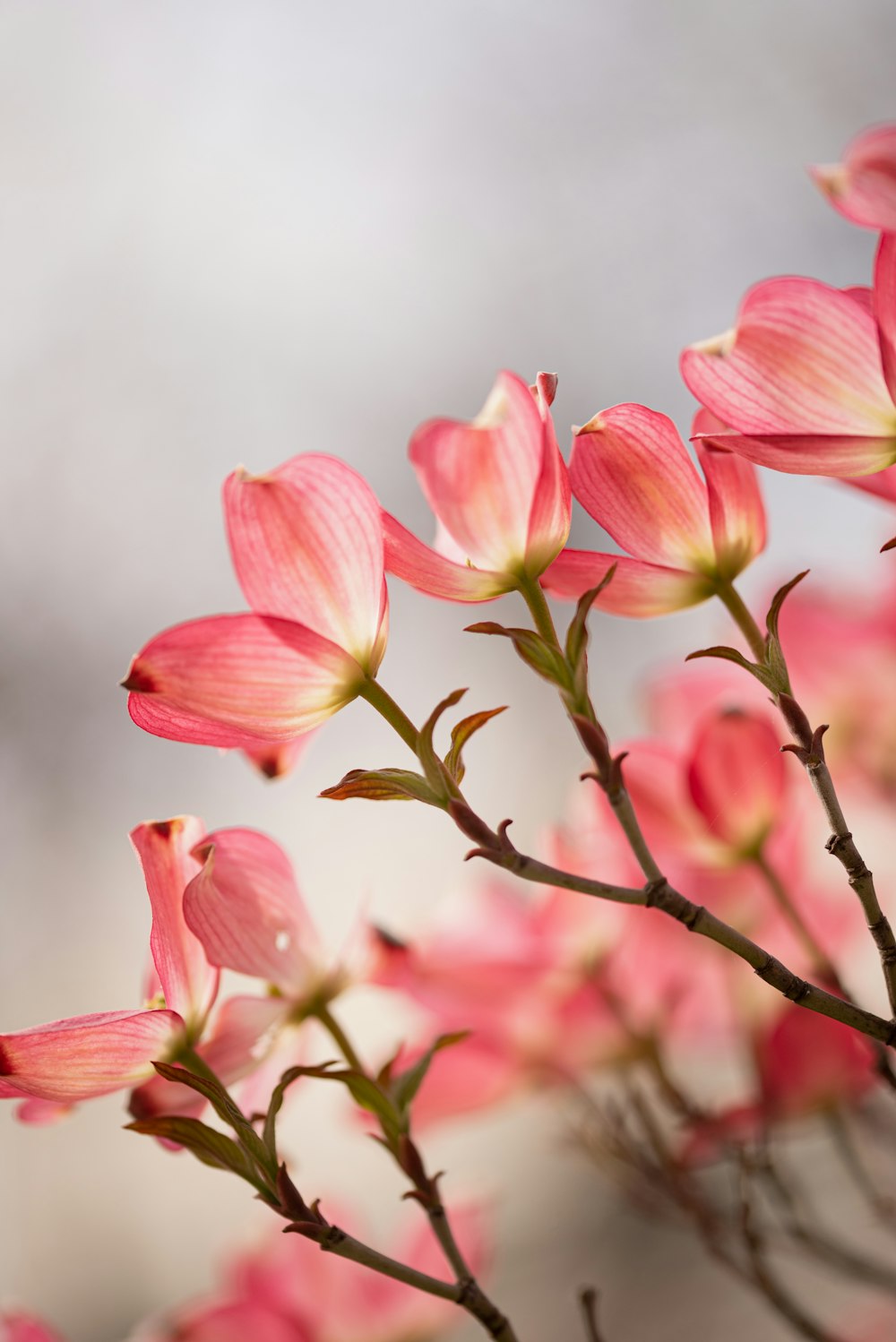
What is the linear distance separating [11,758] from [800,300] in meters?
1.63

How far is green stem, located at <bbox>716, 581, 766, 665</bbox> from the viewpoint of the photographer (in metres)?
0.19

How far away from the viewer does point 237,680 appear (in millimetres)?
179

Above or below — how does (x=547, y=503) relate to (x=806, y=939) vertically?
above

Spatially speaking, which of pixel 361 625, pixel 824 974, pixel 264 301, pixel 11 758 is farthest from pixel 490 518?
pixel 264 301

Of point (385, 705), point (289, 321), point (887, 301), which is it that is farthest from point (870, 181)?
point (289, 321)

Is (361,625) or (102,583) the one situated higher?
(102,583)

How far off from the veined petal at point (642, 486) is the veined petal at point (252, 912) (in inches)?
3.9

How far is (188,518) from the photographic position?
189 cm

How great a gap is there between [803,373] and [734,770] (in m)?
0.12

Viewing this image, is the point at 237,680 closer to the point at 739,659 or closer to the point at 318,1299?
the point at 739,659

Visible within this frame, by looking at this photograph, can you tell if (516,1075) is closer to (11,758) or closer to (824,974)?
(824,974)

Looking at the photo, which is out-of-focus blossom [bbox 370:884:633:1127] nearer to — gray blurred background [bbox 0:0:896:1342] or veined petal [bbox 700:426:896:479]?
veined petal [bbox 700:426:896:479]

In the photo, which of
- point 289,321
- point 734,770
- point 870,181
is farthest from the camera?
point 289,321

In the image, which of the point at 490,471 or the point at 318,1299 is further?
the point at 318,1299
